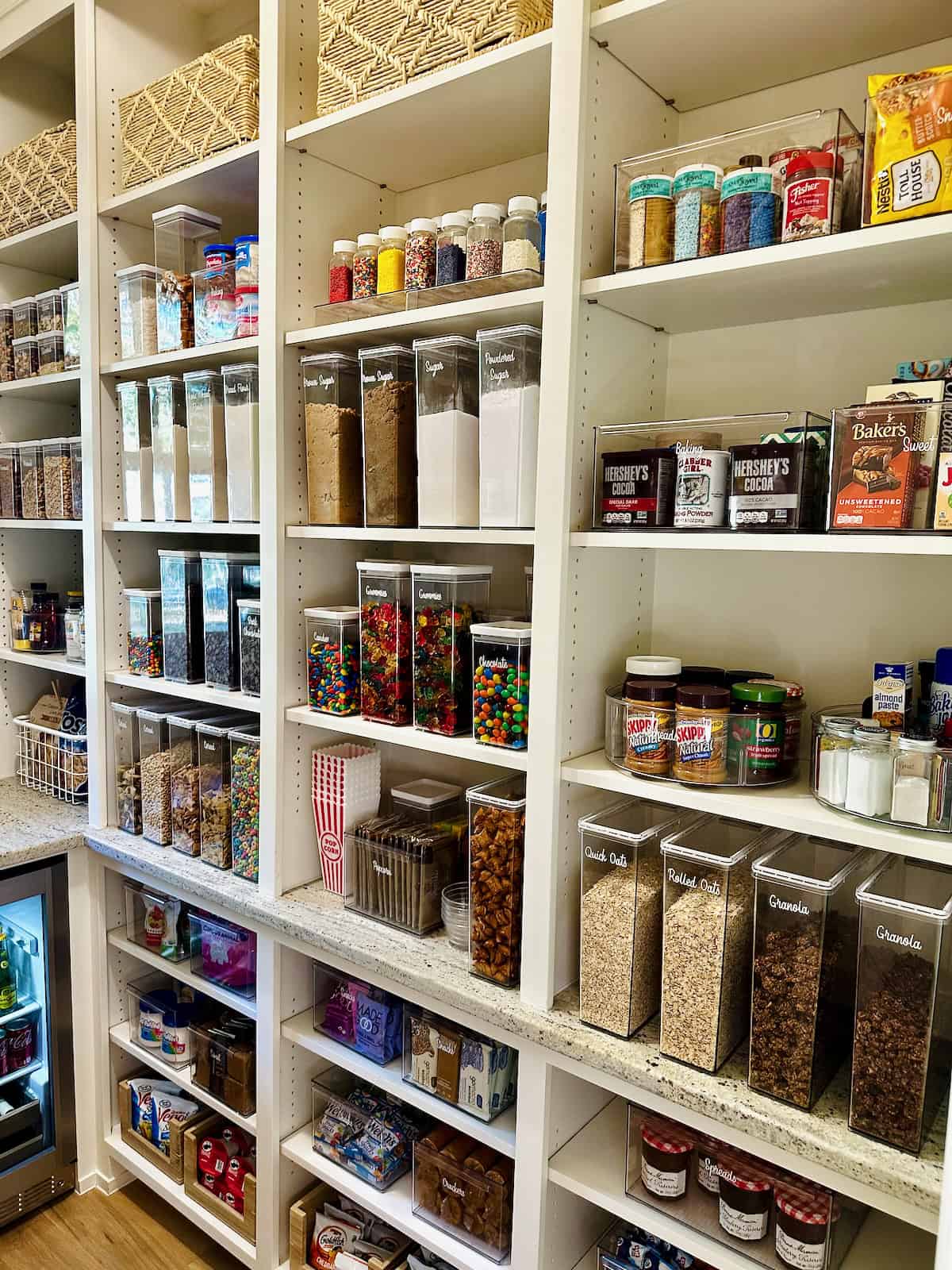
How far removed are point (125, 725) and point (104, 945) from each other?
2.07 feet

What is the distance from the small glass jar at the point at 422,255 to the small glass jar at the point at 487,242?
0.11m

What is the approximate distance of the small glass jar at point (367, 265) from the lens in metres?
1.72

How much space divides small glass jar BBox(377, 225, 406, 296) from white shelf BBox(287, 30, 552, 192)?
209mm

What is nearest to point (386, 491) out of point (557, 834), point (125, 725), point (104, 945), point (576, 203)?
point (576, 203)

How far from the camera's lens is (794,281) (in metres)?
1.28

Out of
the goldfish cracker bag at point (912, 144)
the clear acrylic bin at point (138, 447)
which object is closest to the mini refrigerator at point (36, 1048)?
the clear acrylic bin at point (138, 447)

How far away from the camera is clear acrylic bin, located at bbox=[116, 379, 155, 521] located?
222 centimetres

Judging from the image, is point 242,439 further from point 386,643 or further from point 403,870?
point 403,870

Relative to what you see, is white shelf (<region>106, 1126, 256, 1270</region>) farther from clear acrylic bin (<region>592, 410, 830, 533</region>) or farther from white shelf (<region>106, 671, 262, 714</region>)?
clear acrylic bin (<region>592, 410, 830, 533</region>)

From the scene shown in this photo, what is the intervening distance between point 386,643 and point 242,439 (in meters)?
0.60

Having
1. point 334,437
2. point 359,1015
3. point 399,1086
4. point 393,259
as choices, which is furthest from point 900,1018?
point 393,259

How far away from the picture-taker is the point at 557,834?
1461 millimetres

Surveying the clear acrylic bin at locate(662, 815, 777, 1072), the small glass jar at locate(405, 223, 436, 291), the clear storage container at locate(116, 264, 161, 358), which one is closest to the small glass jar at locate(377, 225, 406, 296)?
the small glass jar at locate(405, 223, 436, 291)

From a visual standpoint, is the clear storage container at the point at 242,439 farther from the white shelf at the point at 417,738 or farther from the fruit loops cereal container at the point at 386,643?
the white shelf at the point at 417,738
